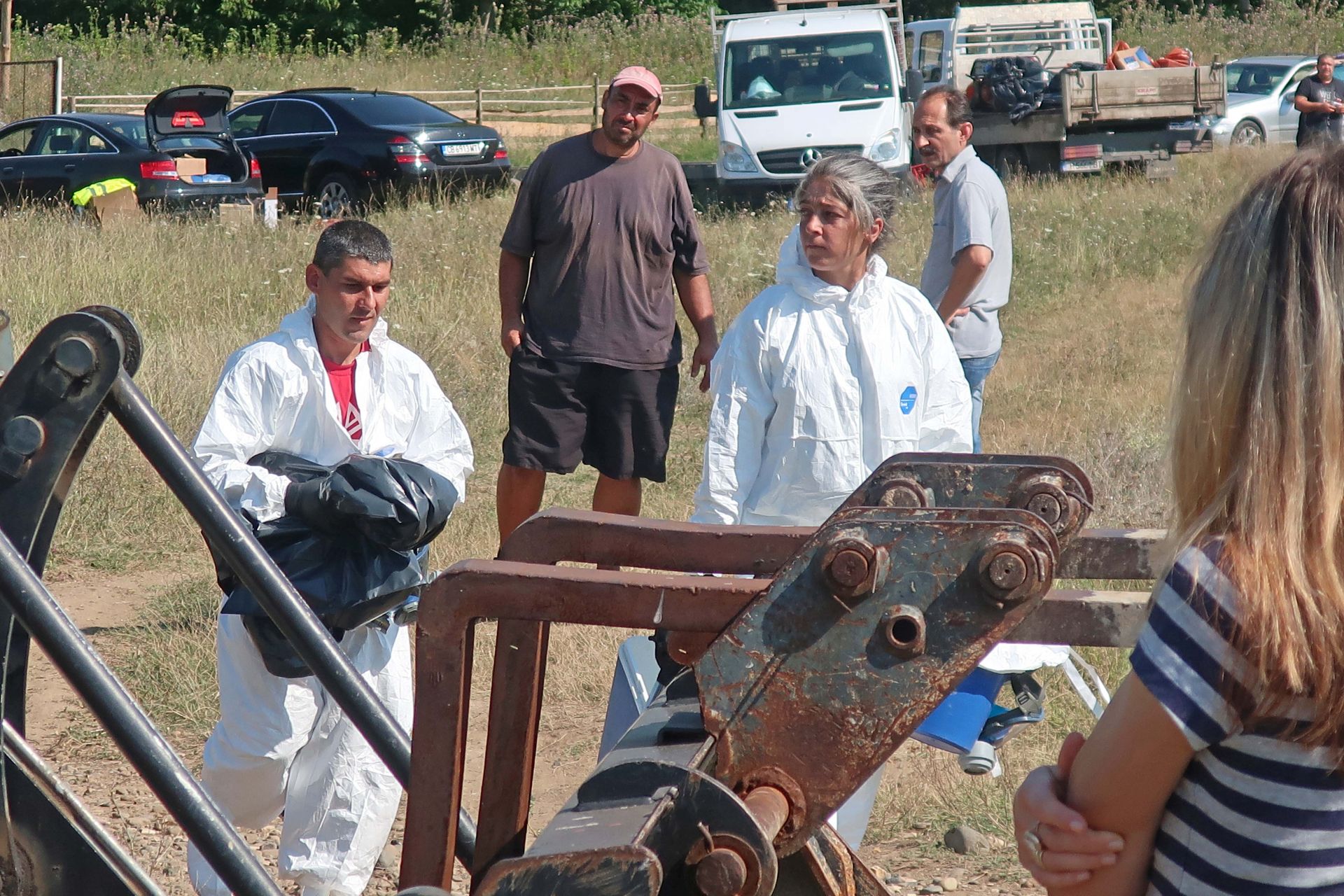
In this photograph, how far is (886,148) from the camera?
48.2ft

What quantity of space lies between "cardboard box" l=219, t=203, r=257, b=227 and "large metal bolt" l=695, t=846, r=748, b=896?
39.9 feet

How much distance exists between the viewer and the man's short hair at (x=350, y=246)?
3.38 m

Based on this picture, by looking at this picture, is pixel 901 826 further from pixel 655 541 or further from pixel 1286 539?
pixel 1286 539

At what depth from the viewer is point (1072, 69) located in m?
16.8

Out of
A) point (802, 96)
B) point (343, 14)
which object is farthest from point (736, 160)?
point (343, 14)

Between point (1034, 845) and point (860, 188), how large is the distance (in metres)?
2.57

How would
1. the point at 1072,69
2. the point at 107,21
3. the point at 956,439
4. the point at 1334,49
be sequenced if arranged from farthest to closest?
the point at 107,21
the point at 1334,49
the point at 1072,69
the point at 956,439

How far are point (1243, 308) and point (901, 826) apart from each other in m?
2.99

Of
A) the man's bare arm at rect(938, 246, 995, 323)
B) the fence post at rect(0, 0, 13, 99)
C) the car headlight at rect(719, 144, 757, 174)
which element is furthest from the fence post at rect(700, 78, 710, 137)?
the man's bare arm at rect(938, 246, 995, 323)

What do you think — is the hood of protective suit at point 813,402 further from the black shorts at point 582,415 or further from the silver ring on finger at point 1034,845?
the silver ring on finger at point 1034,845

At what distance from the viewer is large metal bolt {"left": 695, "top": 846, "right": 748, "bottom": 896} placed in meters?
1.26

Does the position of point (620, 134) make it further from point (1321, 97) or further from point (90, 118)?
point (1321, 97)

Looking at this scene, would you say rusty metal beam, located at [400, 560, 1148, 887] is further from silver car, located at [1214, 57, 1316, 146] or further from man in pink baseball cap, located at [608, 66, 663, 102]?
silver car, located at [1214, 57, 1316, 146]

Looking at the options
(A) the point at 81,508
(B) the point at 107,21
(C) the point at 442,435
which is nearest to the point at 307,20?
(B) the point at 107,21
